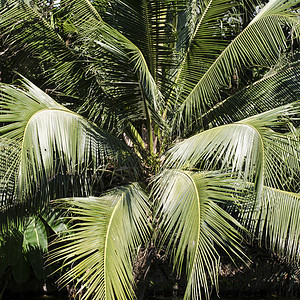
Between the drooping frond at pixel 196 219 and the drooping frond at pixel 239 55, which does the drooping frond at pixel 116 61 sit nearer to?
the drooping frond at pixel 239 55

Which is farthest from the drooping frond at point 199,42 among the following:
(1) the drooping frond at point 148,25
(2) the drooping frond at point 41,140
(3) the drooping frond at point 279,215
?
(3) the drooping frond at point 279,215

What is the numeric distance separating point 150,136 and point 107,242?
1.98 metres

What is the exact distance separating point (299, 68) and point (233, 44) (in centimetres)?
88

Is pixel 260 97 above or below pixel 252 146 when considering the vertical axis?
above

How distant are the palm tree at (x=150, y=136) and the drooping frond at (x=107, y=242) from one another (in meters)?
0.01

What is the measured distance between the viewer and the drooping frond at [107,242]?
3.33 m

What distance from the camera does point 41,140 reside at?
385 centimetres

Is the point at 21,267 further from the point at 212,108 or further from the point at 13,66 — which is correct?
the point at 212,108

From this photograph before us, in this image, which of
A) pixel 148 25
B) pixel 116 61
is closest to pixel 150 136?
pixel 116 61

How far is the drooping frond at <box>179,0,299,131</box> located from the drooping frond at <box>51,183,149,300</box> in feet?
5.01

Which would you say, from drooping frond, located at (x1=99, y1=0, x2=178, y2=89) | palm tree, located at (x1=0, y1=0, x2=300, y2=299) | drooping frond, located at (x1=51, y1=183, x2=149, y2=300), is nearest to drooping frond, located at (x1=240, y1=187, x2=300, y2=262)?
palm tree, located at (x1=0, y1=0, x2=300, y2=299)

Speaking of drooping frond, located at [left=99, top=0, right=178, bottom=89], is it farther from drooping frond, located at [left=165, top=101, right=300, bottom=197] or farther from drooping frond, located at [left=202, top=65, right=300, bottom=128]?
drooping frond, located at [left=165, top=101, right=300, bottom=197]

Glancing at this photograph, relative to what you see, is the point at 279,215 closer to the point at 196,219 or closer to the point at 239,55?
the point at 196,219

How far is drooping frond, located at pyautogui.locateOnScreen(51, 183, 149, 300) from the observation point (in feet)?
10.9
